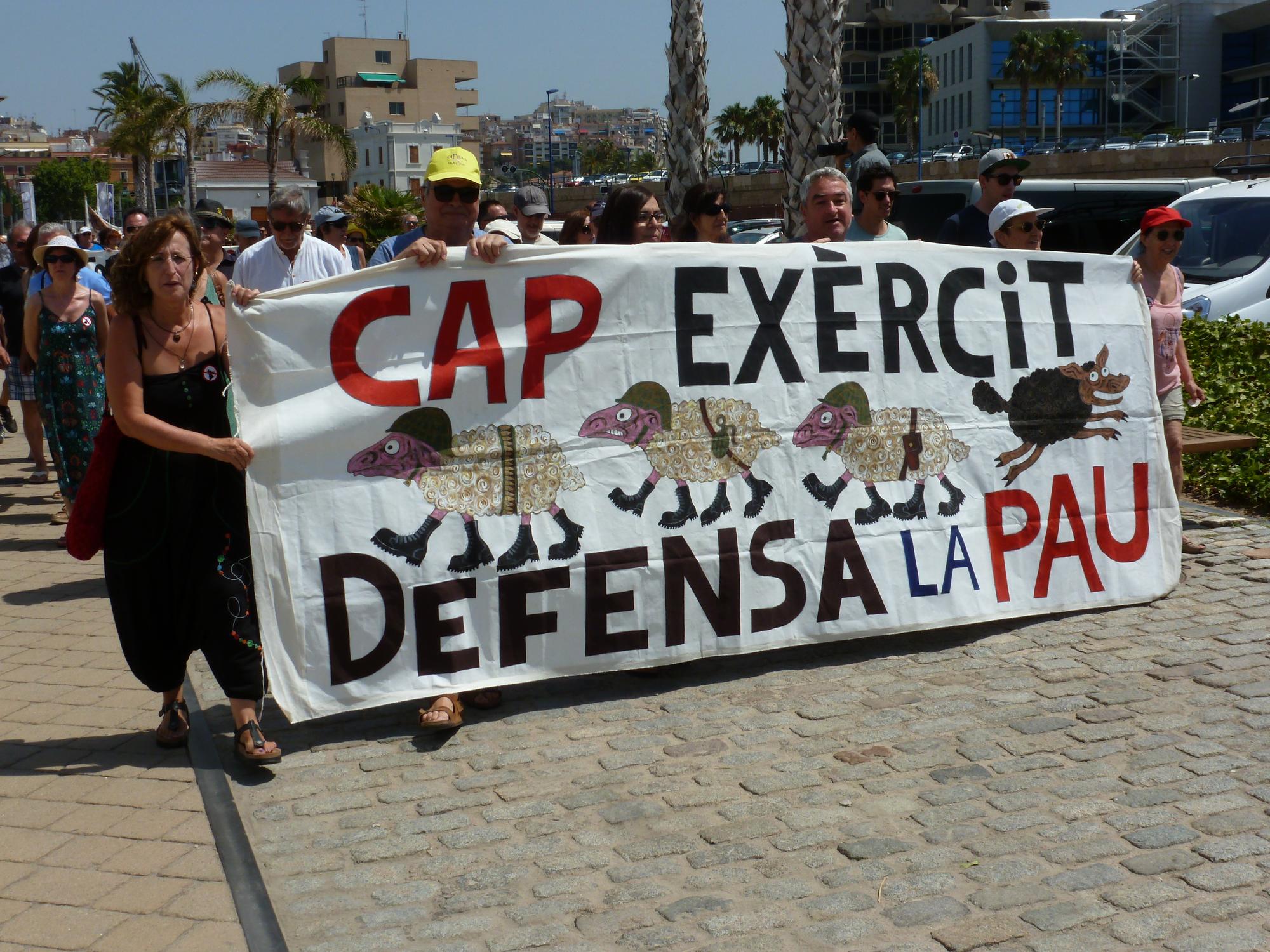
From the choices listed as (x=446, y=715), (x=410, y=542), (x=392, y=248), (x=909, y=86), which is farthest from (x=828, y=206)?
(x=909, y=86)

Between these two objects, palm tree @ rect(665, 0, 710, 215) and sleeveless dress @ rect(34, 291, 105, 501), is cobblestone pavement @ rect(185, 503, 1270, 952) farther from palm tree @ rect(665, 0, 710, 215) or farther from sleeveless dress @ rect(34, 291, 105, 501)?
palm tree @ rect(665, 0, 710, 215)

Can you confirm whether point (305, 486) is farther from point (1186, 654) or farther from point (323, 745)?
point (1186, 654)

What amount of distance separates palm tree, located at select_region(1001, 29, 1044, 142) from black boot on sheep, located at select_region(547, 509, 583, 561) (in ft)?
314

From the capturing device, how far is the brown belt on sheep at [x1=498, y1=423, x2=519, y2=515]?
524 centimetres

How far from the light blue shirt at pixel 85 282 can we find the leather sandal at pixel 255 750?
449cm

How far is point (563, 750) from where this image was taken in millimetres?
4836

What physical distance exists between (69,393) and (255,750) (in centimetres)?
439

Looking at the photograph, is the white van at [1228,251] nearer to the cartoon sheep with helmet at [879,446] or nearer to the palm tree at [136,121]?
the cartoon sheep with helmet at [879,446]

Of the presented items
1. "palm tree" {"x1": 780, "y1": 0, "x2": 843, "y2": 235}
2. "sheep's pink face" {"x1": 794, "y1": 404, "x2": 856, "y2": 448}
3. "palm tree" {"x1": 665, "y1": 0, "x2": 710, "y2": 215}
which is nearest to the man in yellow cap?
"sheep's pink face" {"x1": 794, "y1": 404, "x2": 856, "y2": 448}

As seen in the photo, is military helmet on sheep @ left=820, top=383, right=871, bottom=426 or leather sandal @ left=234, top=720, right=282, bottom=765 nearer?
leather sandal @ left=234, top=720, right=282, bottom=765

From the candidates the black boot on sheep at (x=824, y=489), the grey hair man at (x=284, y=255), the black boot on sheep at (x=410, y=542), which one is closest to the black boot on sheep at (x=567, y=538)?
the black boot on sheep at (x=410, y=542)

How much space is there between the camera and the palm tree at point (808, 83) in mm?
11492

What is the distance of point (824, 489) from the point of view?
5.70m

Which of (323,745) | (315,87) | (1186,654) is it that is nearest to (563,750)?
(323,745)
